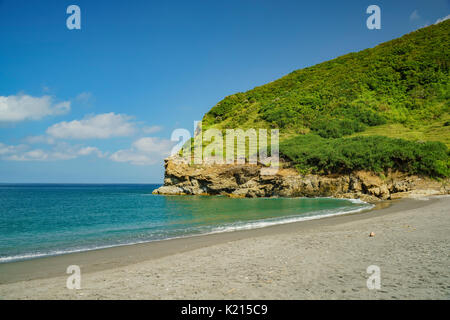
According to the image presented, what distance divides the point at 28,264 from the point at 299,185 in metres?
37.4

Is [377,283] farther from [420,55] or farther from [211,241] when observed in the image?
[420,55]

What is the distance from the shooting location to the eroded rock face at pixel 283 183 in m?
33.6

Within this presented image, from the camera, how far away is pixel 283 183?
43750 millimetres

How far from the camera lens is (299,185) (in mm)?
42625

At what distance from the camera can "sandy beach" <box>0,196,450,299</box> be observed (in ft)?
19.3

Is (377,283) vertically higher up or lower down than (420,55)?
lower down

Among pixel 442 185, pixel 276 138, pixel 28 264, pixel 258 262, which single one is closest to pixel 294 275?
pixel 258 262

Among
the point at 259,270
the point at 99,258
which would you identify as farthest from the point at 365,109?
the point at 99,258

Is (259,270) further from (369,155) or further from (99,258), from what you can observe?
(369,155)

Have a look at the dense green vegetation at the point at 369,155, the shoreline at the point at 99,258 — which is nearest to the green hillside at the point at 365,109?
the dense green vegetation at the point at 369,155

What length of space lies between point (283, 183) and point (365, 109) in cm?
2722

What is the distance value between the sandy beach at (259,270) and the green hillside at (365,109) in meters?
26.3

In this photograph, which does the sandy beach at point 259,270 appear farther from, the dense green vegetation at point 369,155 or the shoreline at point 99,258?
the dense green vegetation at point 369,155

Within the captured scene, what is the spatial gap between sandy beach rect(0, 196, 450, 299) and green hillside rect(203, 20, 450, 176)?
26.3 metres
